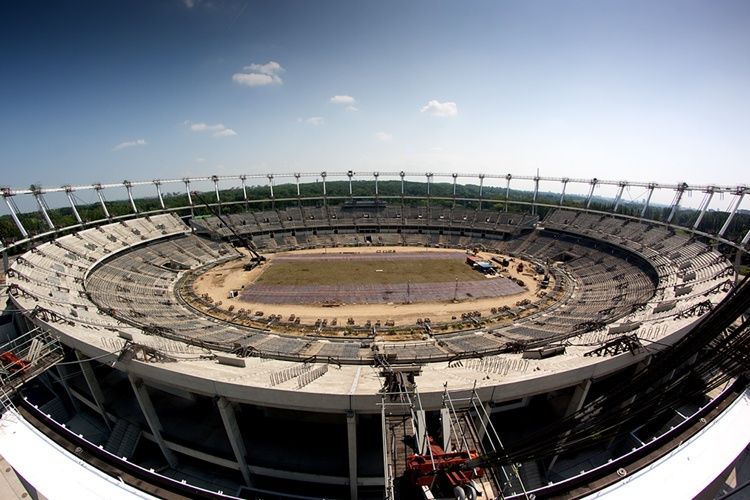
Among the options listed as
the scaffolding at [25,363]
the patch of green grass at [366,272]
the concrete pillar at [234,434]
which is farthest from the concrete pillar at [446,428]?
the patch of green grass at [366,272]

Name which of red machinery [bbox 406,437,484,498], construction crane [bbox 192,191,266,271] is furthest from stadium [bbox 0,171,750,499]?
construction crane [bbox 192,191,266,271]

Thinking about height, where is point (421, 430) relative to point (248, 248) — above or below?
above

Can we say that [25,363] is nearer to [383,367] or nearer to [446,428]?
[383,367]

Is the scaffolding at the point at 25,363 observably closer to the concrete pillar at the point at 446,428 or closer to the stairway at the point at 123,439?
the stairway at the point at 123,439

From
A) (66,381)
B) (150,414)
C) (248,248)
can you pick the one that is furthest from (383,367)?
(248,248)

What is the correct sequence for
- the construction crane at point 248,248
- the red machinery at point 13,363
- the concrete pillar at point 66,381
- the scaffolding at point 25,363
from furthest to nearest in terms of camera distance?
the construction crane at point 248,248
the concrete pillar at point 66,381
the red machinery at point 13,363
the scaffolding at point 25,363

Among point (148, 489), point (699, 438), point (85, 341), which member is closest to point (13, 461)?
point (148, 489)
